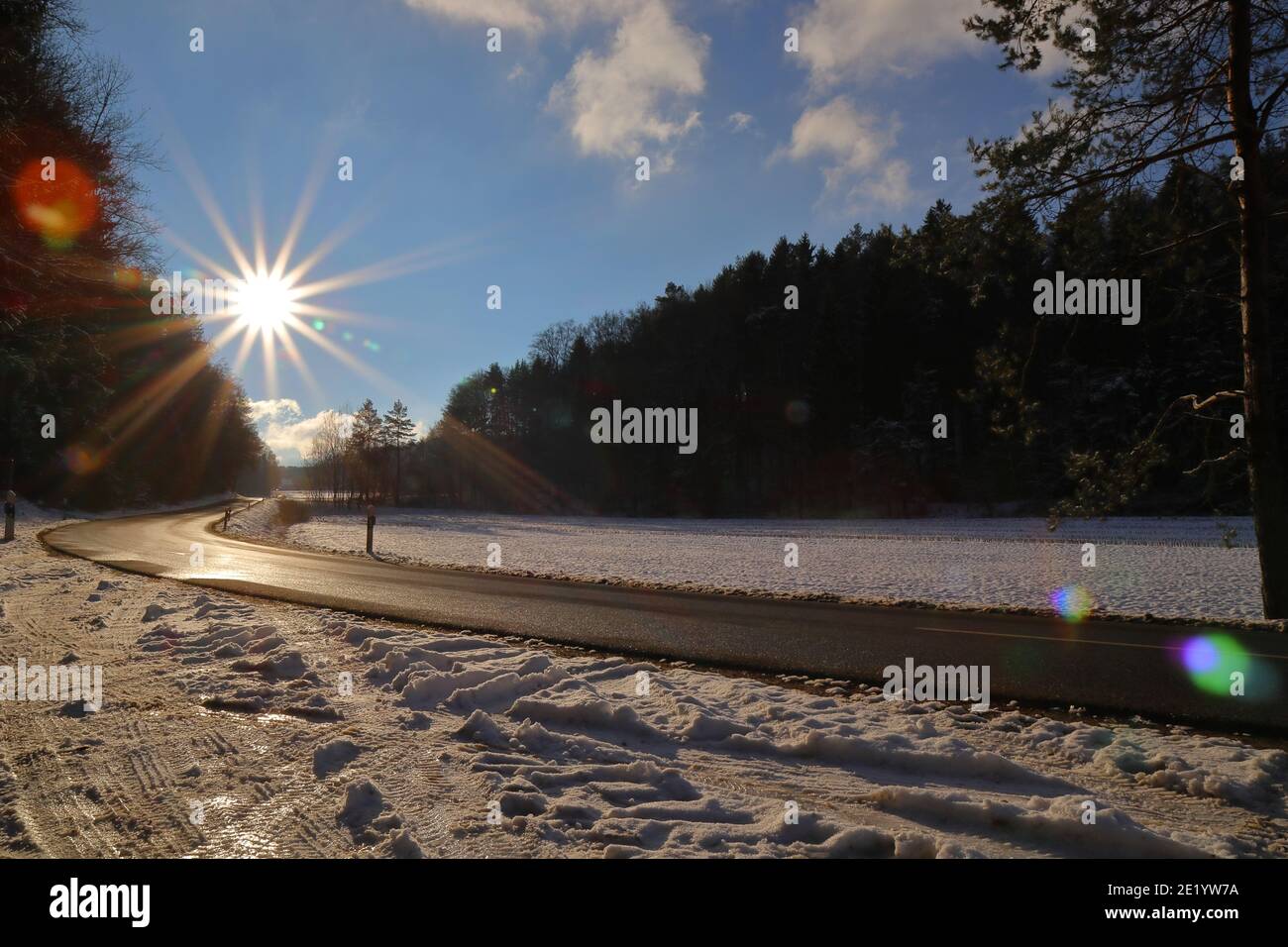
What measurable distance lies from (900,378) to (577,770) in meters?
49.6

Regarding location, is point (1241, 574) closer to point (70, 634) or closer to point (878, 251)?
point (70, 634)

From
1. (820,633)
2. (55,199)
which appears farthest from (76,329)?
(820,633)

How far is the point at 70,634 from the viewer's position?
7.42 meters

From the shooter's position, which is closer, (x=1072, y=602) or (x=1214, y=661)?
(x=1214, y=661)

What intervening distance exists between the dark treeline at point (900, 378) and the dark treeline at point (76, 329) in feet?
47.5

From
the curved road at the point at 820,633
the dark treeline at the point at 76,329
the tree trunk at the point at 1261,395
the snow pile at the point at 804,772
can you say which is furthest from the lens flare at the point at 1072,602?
the dark treeline at the point at 76,329

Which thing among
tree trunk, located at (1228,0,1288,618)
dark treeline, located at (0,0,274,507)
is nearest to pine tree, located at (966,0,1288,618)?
tree trunk, located at (1228,0,1288,618)

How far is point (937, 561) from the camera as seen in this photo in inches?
786

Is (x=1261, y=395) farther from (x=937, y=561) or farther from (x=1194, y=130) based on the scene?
(x=937, y=561)

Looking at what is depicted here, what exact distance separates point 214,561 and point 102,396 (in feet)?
117

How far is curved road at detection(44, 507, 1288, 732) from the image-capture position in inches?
224

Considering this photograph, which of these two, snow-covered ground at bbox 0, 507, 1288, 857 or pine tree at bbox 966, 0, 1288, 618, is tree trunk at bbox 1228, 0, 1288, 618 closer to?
pine tree at bbox 966, 0, 1288, 618

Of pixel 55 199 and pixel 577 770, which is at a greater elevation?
pixel 55 199
